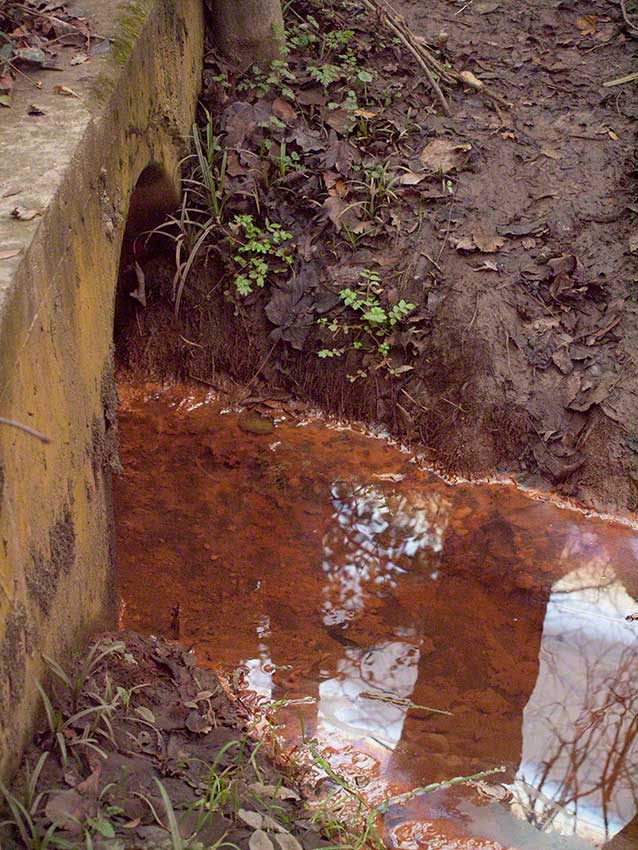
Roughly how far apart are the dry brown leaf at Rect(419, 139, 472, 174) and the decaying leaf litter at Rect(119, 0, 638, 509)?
1 cm

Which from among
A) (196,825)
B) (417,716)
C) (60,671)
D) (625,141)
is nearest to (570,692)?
(417,716)

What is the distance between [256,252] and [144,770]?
3.28 meters

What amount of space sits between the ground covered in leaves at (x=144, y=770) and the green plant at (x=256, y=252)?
2450 millimetres

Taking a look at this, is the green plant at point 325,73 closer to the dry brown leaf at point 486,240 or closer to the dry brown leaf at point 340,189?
the dry brown leaf at point 340,189

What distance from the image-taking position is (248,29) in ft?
18.0

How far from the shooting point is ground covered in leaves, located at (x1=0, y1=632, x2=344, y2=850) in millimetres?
2334

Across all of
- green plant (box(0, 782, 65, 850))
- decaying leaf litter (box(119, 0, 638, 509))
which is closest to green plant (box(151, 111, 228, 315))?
decaying leaf litter (box(119, 0, 638, 509))

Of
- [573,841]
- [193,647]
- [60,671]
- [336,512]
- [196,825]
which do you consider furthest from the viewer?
[336,512]

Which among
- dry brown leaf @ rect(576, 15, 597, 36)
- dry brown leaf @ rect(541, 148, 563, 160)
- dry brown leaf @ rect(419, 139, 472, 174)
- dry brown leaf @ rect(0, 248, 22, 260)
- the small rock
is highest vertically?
dry brown leaf @ rect(576, 15, 597, 36)

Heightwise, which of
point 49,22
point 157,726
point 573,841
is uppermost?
point 49,22

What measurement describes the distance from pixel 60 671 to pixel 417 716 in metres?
1.53

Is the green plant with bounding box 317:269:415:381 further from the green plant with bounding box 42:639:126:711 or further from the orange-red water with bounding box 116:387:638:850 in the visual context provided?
the green plant with bounding box 42:639:126:711

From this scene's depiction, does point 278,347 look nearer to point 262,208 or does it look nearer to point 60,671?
point 262,208

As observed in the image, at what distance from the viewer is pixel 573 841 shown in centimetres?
312
